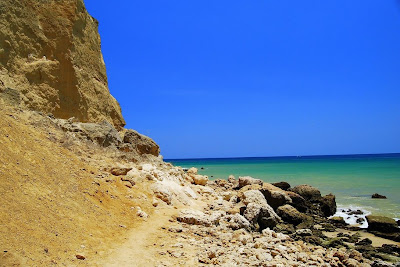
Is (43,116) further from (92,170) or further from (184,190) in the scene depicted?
(184,190)

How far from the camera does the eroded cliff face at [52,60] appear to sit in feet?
45.8

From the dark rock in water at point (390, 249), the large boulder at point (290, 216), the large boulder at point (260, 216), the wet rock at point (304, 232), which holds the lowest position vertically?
the dark rock in water at point (390, 249)

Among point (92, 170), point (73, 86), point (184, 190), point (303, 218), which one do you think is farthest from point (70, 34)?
point (303, 218)

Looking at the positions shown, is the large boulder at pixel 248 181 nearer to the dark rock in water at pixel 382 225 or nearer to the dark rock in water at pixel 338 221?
the dark rock in water at pixel 338 221

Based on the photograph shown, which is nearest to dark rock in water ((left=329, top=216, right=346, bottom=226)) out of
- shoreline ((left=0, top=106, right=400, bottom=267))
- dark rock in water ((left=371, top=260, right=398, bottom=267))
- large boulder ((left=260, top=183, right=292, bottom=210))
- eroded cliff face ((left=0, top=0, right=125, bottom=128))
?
shoreline ((left=0, top=106, right=400, bottom=267))

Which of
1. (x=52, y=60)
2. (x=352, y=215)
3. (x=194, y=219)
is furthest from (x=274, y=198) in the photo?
(x=52, y=60)

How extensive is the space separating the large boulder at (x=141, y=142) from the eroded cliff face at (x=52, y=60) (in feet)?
5.83

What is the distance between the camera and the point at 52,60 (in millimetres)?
15836

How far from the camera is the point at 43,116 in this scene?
13.6 m

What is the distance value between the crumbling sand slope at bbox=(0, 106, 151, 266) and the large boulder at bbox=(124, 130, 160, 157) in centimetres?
518

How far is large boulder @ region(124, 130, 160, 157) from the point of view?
1803 centimetres

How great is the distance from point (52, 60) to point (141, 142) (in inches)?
252

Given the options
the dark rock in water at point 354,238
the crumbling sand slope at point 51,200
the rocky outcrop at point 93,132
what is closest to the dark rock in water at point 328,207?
the dark rock in water at point 354,238

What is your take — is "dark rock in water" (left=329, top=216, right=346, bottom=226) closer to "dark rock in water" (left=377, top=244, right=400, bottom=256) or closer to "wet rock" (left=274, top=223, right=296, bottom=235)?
"wet rock" (left=274, top=223, right=296, bottom=235)
